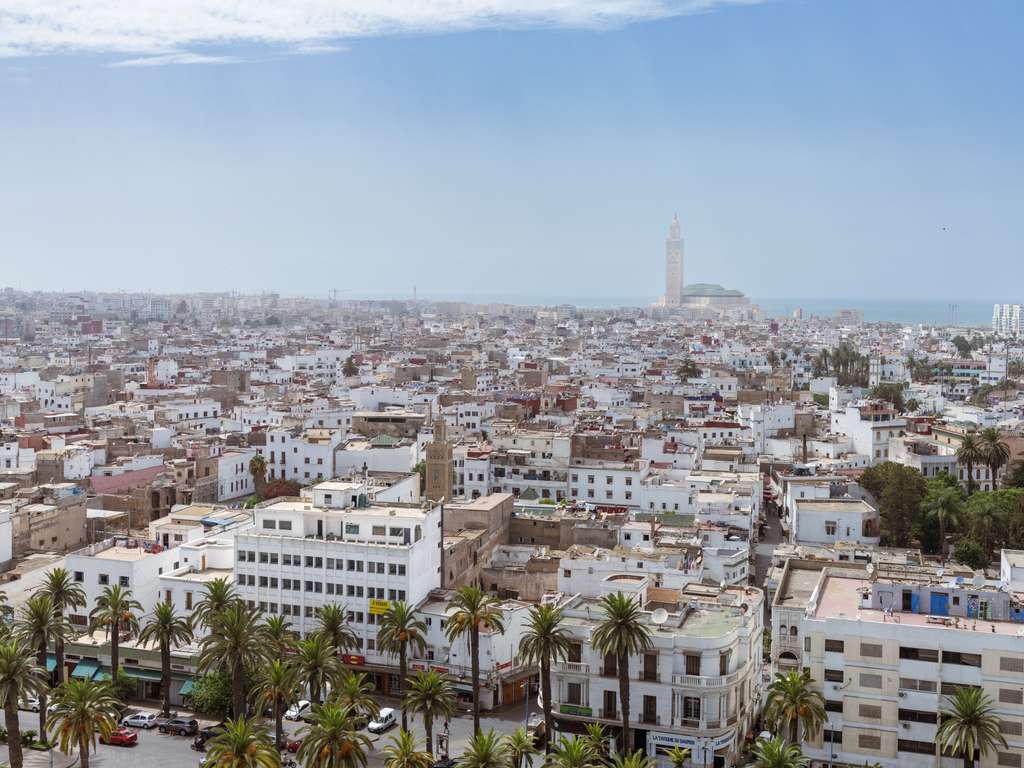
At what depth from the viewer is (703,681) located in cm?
3130

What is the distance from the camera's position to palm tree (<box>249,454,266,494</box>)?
232ft

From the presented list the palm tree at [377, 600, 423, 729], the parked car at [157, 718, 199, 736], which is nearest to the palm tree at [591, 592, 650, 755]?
the palm tree at [377, 600, 423, 729]

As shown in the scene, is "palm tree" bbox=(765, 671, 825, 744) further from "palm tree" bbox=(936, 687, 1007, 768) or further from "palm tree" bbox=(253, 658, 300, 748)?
"palm tree" bbox=(253, 658, 300, 748)

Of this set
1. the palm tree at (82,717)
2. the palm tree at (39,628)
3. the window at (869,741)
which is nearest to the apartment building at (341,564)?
the palm tree at (39,628)

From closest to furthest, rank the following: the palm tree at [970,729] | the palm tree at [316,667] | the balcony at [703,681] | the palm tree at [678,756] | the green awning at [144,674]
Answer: the palm tree at [970,729], the palm tree at [678,756], the balcony at [703,681], the palm tree at [316,667], the green awning at [144,674]

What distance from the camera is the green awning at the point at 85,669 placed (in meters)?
38.3

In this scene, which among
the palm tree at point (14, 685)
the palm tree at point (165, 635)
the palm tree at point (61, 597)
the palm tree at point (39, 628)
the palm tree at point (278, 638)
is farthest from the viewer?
the palm tree at point (61, 597)

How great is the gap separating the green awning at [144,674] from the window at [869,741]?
21754mm

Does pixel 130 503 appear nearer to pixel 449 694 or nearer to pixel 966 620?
pixel 449 694

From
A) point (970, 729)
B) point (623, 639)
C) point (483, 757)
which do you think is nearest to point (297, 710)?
point (483, 757)

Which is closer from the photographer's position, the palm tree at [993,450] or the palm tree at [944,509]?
the palm tree at [944,509]

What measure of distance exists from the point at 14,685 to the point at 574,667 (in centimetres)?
1465

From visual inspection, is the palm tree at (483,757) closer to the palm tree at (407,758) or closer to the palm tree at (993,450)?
the palm tree at (407,758)

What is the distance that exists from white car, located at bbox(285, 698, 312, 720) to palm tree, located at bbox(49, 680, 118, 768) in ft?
19.6
